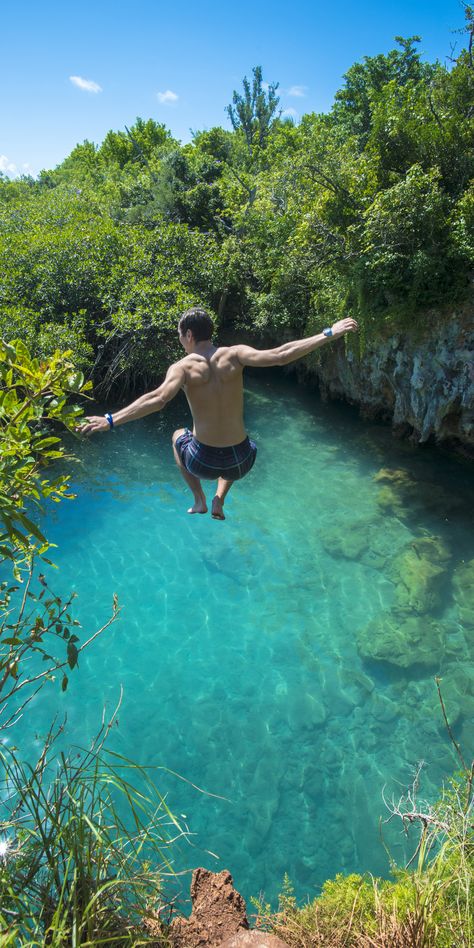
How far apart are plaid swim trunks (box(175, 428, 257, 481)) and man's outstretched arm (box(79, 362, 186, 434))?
843 millimetres

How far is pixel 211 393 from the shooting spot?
4.35 m

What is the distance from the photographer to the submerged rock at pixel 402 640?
7.79 metres

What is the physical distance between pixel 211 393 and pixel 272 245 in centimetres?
1269

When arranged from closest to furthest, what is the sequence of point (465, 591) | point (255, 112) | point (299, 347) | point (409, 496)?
point (299, 347) → point (465, 591) → point (409, 496) → point (255, 112)

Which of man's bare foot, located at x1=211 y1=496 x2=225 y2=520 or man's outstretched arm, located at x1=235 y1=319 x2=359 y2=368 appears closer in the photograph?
man's outstretched arm, located at x1=235 y1=319 x2=359 y2=368

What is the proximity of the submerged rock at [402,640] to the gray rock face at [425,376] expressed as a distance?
5.40m

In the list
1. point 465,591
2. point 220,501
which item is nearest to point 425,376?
point 465,591

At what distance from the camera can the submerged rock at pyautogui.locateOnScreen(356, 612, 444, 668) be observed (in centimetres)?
779

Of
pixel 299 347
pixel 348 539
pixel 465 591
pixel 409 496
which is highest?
pixel 299 347

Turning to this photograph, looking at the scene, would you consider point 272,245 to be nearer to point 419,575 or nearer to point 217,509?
point 419,575

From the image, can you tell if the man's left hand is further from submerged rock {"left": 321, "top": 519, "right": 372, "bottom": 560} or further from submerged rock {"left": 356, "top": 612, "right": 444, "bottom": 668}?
submerged rock {"left": 321, "top": 519, "right": 372, "bottom": 560}

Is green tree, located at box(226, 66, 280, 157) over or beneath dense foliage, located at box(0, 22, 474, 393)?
over

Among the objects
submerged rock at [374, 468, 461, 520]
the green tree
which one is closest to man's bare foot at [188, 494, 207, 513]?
submerged rock at [374, 468, 461, 520]

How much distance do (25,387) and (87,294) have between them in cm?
1268
